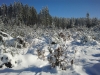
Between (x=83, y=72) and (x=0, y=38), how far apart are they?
6.01 meters

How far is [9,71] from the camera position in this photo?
421 cm

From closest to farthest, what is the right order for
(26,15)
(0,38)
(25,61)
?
(25,61)
(0,38)
(26,15)

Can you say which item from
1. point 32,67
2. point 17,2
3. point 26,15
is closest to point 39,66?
point 32,67

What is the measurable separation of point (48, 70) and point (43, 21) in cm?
5294

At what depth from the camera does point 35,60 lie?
5.11m

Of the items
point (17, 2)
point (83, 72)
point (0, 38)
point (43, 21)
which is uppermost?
point (17, 2)

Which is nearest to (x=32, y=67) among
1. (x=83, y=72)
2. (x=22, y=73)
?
(x=22, y=73)

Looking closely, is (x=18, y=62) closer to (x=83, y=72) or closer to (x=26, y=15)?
(x=83, y=72)

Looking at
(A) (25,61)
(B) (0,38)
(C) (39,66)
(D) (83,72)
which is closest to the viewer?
(D) (83,72)

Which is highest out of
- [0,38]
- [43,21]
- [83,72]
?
[43,21]

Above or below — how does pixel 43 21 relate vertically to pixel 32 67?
above

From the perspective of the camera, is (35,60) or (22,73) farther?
(35,60)

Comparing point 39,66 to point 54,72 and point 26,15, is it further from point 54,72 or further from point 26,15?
point 26,15

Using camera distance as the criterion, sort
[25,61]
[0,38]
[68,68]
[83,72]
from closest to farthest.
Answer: [83,72] < [68,68] < [25,61] < [0,38]
